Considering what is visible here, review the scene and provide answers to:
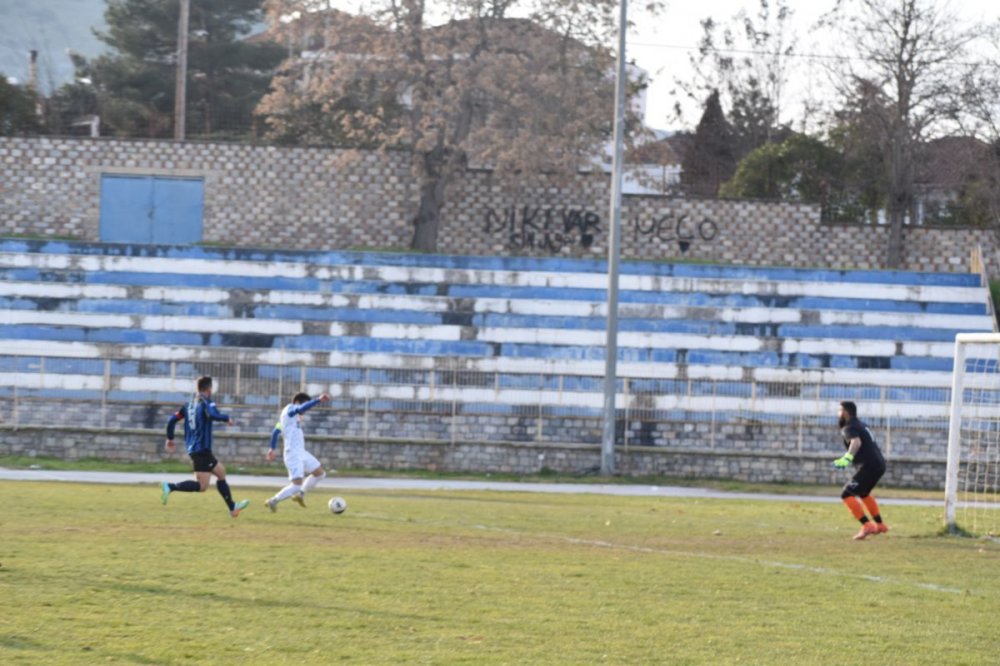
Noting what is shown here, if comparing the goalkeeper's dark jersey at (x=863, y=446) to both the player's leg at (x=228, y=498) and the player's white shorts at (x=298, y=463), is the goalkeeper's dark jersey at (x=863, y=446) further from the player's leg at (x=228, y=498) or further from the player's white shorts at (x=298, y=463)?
the player's leg at (x=228, y=498)

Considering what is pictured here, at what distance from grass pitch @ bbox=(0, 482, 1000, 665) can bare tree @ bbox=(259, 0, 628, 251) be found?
24085 mm

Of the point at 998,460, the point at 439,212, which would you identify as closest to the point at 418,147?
the point at 439,212

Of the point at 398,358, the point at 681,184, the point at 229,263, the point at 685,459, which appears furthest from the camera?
the point at 681,184

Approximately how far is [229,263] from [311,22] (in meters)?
10.1

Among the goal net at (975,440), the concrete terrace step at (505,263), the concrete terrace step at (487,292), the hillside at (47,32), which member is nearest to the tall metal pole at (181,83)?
the concrete terrace step at (505,263)

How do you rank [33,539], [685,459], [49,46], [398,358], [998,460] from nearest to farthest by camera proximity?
[33,539] → [998,460] → [685,459] → [398,358] → [49,46]

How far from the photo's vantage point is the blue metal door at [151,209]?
144 ft

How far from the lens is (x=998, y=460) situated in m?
25.2

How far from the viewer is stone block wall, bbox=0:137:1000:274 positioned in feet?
144

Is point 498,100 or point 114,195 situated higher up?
point 498,100

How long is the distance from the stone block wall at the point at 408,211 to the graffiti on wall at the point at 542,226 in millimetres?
29

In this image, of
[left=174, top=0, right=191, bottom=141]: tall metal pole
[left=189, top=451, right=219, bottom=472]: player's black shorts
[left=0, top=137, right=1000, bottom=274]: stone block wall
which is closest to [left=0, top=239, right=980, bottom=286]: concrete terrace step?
[left=0, top=137, right=1000, bottom=274]: stone block wall

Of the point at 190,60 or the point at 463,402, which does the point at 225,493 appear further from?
the point at 190,60

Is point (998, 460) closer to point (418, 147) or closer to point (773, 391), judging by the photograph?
point (773, 391)
